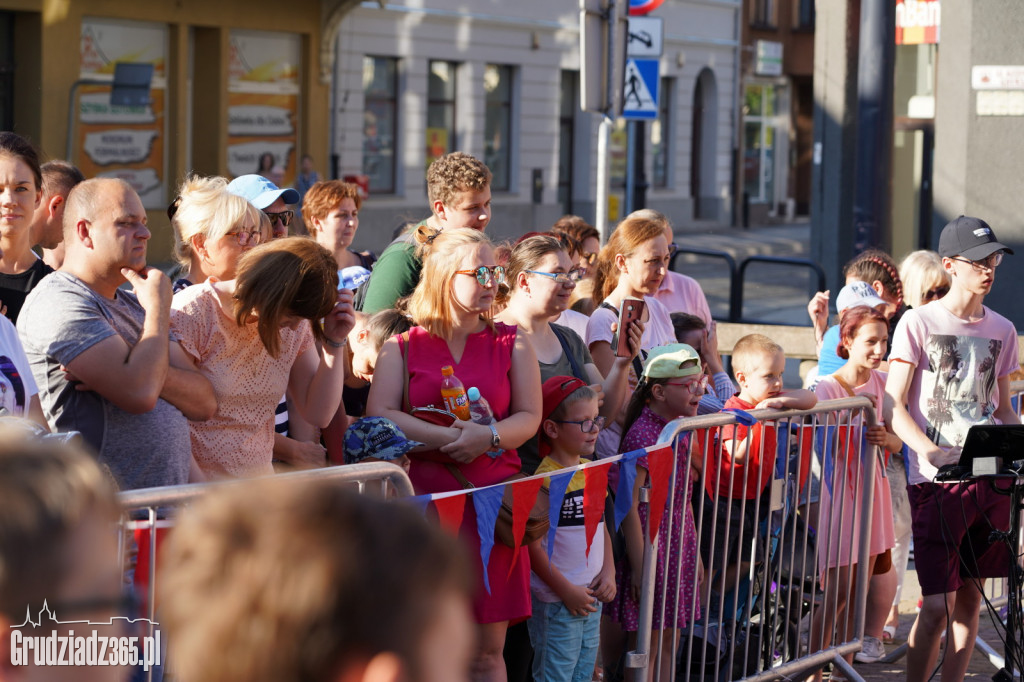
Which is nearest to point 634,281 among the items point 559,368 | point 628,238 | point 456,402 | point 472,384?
point 628,238

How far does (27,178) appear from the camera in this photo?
451cm

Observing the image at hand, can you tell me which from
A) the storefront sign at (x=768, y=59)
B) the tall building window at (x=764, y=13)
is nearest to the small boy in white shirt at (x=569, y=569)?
the storefront sign at (x=768, y=59)

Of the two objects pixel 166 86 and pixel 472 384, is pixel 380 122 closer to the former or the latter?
pixel 166 86

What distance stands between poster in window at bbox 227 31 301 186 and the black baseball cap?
18.9 m

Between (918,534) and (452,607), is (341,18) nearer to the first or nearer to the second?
(918,534)

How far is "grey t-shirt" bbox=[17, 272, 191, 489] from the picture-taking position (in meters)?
3.61

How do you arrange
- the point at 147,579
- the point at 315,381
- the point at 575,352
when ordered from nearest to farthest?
the point at 147,579 → the point at 315,381 → the point at 575,352

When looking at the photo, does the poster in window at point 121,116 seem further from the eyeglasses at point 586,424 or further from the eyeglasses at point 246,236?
the eyeglasses at point 586,424

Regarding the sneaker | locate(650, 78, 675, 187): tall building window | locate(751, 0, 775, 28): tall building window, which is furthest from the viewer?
locate(751, 0, 775, 28): tall building window

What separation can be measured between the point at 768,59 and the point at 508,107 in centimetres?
1284

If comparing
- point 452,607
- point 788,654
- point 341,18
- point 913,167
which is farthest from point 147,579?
point 341,18

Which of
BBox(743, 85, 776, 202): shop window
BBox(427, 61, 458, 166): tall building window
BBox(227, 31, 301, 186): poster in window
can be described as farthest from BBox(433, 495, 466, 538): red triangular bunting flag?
BBox(743, 85, 776, 202): shop window

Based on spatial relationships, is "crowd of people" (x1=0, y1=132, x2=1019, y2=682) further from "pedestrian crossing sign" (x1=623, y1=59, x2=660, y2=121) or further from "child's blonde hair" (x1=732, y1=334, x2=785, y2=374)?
"pedestrian crossing sign" (x1=623, y1=59, x2=660, y2=121)

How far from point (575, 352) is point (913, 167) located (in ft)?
39.3
